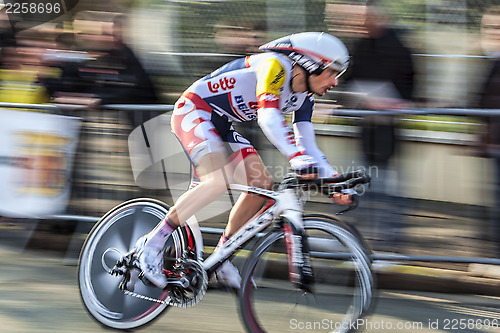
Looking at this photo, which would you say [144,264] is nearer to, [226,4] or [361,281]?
[361,281]

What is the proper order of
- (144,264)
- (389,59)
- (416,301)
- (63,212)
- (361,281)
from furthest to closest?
(63,212) → (389,59) → (416,301) → (144,264) → (361,281)

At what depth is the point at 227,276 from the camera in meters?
4.24

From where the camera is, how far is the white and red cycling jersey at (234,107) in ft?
13.3

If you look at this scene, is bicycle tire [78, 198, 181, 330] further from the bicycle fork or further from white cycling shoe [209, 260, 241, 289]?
the bicycle fork

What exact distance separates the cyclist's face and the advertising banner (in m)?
2.76

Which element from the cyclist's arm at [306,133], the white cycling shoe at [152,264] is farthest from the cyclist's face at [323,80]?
the white cycling shoe at [152,264]

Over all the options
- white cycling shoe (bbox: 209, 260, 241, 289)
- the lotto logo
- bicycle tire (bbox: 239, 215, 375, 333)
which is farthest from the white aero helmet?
white cycling shoe (bbox: 209, 260, 241, 289)

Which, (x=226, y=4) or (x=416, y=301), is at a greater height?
(x=226, y=4)

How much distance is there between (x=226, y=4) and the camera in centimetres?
783

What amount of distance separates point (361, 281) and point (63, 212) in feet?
10.4

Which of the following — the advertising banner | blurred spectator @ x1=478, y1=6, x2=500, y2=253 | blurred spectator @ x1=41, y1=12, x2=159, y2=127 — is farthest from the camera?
blurred spectator @ x1=41, y1=12, x2=159, y2=127

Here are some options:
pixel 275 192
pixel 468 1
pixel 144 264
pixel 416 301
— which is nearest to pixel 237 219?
pixel 275 192

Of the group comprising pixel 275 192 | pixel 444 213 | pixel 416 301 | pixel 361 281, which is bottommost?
pixel 416 301

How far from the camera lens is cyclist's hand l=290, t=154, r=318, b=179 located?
12.5 feet
